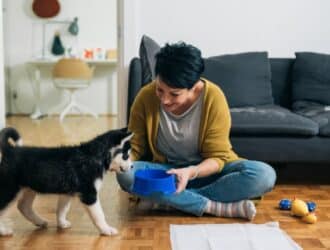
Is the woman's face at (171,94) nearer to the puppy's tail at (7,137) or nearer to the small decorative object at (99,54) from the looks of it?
the puppy's tail at (7,137)

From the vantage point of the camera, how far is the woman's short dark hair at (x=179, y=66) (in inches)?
71.9

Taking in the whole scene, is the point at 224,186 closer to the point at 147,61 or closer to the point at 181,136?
the point at 181,136

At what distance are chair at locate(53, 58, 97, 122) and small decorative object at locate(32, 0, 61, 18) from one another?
2.74 feet

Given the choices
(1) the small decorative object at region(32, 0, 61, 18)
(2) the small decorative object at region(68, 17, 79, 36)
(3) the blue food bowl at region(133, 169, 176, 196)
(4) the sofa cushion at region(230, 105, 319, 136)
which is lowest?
(3) the blue food bowl at region(133, 169, 176, 196)

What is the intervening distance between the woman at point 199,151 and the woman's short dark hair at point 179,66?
13 cm

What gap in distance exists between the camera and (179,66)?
5.99 feet

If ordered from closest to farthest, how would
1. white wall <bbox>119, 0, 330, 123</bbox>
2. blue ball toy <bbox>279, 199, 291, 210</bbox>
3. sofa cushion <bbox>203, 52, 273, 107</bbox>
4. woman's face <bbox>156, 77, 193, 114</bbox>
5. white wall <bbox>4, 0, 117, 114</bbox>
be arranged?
woman's face <bbox>156, 77, 193, 114</bbox>
blue ball toy <bbox>279, 199, 291, 210</bbox>
sofa cushion <bbox>203, 52, 273, 107</bbox>
white wall <bbox>119, 0, 330, 123</bbox>
white wall <bbox>4, 0, 117, 114</bbox>

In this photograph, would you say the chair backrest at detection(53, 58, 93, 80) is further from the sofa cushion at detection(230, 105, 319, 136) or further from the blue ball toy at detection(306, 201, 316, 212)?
the blue ball toy at detection(306, 201, 316, 212)

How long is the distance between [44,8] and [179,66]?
469 centimetres

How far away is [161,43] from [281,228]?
1.76 metres

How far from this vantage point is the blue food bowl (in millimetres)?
1852

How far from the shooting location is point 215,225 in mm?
2010

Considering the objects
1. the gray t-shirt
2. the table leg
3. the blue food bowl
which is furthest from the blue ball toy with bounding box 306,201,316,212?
the table leg

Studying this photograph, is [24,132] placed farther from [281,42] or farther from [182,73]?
[182,73]
